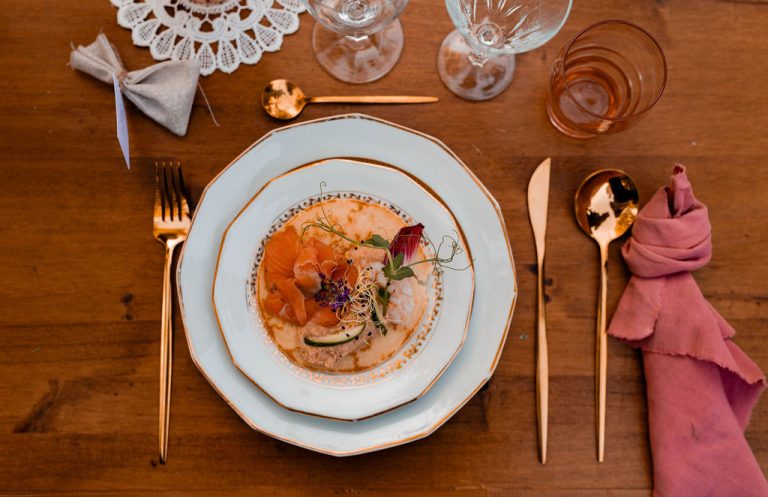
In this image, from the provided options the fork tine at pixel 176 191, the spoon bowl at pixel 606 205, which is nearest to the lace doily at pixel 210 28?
the fork tine at pixel 176 191

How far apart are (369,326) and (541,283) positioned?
361 millimetres

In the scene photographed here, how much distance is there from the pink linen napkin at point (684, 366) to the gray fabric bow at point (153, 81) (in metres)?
0.95

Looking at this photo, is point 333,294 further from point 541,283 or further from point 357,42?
point 357,42

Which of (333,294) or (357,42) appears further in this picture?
(357,42)

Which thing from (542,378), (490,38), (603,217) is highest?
(490,38)

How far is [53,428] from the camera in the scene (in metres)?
1.03

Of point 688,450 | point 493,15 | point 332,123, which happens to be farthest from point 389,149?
point 688,450

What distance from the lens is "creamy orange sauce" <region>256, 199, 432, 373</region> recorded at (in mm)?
998

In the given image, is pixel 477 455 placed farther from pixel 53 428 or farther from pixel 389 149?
pixel 53 428

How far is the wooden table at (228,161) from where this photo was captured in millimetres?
1035

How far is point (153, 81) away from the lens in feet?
3.47

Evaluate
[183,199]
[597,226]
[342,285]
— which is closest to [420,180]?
[342,285]

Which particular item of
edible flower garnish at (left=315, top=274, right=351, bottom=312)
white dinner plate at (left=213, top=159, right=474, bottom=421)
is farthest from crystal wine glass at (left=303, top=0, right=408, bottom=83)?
edible flower garnish at (left=315, top=274, right=351, bottom=312)

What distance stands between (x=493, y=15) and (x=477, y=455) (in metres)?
0.89
